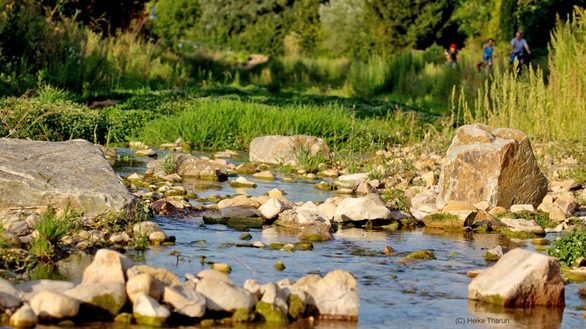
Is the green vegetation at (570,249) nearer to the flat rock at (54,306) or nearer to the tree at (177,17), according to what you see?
the flat rock at (54,306)

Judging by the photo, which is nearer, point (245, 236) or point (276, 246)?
point (276, 246)

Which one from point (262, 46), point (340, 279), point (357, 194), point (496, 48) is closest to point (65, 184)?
point (340, 279)

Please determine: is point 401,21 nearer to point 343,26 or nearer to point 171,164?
point 343,26

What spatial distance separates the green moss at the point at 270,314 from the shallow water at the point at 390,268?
8.6 inches

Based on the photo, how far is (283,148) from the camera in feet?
41.6

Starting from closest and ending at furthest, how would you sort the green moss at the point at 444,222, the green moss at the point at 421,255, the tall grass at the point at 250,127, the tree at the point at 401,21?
the green moss at the point at 421,255, the green moss at the point at 444,222, the tall grass at the point at 250,127, the tree at the point at 401,21

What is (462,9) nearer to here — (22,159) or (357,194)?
(357,194)

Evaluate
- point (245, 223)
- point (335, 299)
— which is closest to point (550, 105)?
point (245, 223)

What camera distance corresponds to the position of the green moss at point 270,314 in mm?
5109

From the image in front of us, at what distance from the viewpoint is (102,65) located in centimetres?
2008

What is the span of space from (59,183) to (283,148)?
5705 millimetres

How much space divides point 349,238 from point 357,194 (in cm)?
288

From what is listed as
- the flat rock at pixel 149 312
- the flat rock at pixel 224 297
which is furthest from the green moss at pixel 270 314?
the flat rock at pixel 149 312

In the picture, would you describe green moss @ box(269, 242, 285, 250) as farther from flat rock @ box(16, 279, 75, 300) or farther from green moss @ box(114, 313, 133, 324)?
green moss @ box(114, 313, 133, 324)
